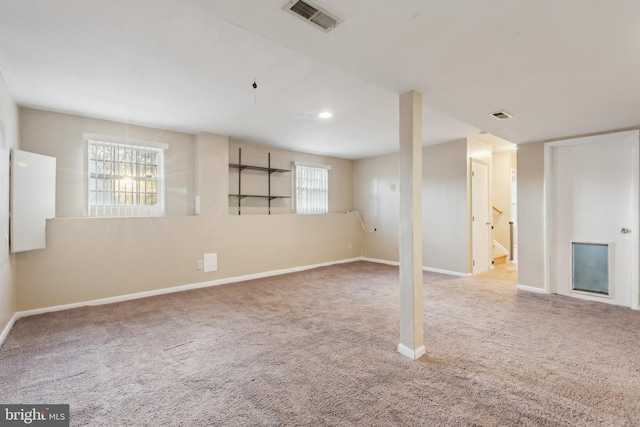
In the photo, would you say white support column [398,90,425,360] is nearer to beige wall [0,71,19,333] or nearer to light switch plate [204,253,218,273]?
light switch plate [204,253,218,273]

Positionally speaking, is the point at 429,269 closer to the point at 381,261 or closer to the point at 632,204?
the point at 381,261

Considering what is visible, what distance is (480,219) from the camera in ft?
19.1

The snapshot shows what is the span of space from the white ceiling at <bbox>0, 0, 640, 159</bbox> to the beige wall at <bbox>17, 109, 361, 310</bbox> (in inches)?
28.7

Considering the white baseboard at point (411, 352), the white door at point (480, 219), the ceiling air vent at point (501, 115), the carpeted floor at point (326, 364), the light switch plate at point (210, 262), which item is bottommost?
the carpeted floor at point (326, 364)

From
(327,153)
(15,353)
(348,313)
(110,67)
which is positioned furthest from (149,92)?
(327,153)

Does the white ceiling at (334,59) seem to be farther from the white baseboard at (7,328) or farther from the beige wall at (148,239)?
the white baseboard at (7,328)

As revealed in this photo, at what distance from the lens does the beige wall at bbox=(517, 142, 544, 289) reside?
4.57 meters

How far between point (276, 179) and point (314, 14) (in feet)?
15.5

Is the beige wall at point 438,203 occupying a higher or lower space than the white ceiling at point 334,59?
lower

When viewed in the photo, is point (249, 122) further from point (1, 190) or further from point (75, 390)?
point (75, 390)

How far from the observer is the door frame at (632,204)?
149 inches

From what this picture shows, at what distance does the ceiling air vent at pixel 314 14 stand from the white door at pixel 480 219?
4764 mm

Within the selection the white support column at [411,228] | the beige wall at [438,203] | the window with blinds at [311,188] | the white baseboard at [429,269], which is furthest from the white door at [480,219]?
the white support column at [411,228]

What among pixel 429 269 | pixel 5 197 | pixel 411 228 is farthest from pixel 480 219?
pixel 5 197
